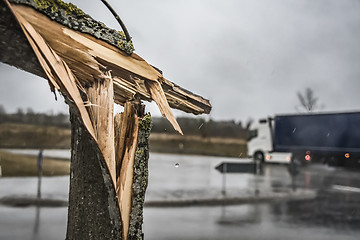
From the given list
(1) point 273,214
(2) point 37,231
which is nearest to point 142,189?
(2) point 37,231

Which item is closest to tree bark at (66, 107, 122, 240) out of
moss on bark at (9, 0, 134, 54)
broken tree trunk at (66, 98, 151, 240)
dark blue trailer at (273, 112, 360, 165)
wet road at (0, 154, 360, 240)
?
broken tree trunk at (66, 98, 151, 240)

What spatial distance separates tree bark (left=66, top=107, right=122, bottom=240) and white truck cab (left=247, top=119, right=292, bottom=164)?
15.9 metres

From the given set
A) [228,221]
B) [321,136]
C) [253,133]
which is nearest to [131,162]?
[228,221]

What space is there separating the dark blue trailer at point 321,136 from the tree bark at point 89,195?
14.4 meters

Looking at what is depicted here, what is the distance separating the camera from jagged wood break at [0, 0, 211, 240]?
110 cm

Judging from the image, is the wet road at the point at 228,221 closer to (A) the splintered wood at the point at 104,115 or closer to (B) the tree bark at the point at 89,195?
(B) the tree bark at the point at 89,195

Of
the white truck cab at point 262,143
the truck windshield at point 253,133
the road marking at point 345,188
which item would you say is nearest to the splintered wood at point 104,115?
the road marking at point 345,188

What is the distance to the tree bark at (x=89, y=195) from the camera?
1.32 metres

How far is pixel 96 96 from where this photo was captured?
1269 millimetres

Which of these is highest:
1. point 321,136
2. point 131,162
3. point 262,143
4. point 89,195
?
point 321,136

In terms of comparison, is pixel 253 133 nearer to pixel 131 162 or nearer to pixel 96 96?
pixel 131 162

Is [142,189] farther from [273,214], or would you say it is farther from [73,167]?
[273,214]

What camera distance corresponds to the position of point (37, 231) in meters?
4.96

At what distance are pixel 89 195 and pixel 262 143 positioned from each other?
16746mm
